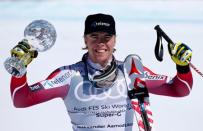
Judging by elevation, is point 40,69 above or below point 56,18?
below

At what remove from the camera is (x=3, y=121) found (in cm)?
554

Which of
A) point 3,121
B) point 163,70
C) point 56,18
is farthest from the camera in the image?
point 56,18

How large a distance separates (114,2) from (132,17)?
31.3 inches

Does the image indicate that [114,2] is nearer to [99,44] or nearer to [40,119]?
[40,119]

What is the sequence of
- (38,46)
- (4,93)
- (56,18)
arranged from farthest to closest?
(56,18), (4,93), (38,46)

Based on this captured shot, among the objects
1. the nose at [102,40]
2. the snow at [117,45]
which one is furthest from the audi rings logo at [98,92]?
the snow at [117,45]

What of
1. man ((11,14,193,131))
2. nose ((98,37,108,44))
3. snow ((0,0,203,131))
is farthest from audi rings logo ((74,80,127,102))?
snow ((0,0,203,131))

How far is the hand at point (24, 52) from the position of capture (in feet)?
10.9

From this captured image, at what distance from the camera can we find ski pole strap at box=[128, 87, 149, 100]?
3621 mm

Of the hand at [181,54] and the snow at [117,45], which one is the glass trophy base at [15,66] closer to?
the hand at [181,54]

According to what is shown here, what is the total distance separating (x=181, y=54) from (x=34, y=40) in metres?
0.96

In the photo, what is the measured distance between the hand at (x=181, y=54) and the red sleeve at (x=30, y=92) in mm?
761

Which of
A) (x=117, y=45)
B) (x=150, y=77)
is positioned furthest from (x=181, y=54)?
(x=117, y=45)

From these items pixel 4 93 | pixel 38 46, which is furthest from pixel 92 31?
pixel 4 93
